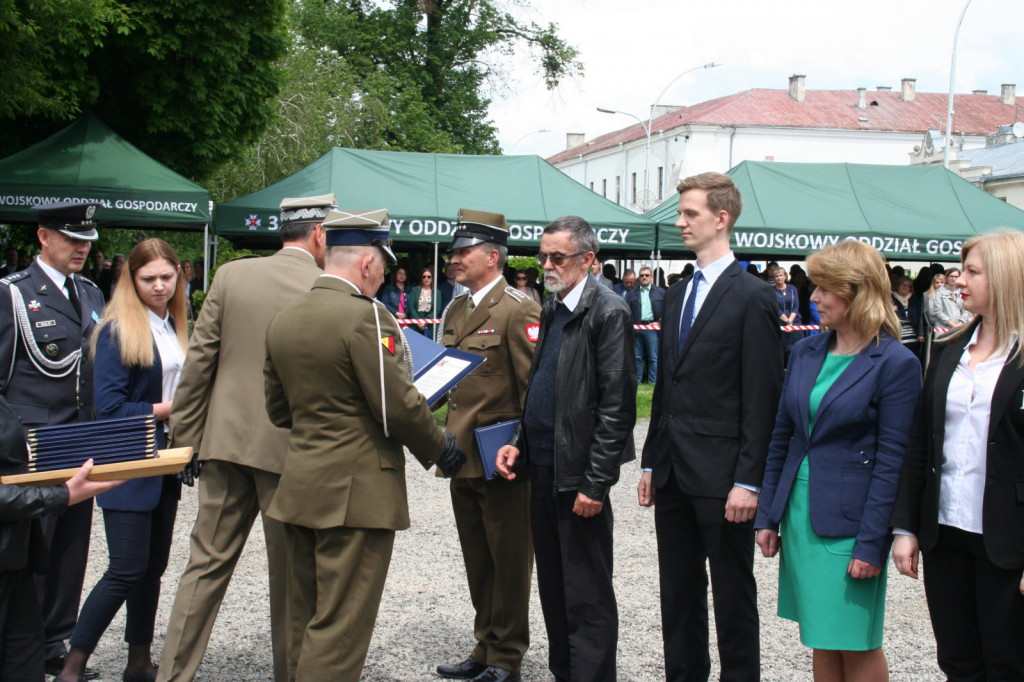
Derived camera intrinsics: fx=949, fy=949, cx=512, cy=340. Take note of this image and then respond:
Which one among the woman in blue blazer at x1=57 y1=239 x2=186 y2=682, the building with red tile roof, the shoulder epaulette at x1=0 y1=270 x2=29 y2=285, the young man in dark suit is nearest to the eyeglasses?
the young man in dark suit

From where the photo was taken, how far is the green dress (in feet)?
10.5

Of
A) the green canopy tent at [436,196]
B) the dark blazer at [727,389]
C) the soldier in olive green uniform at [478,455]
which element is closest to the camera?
the dark blazer at [727,389]

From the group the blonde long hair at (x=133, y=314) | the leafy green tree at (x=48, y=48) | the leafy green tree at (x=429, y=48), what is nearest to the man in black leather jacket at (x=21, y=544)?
the blonde long hair at (x=133, y=314)

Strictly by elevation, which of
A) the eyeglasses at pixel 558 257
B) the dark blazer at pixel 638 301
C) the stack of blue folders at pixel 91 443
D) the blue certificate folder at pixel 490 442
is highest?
the dark blazer at pixel 638 301

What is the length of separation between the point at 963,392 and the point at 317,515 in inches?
86.6

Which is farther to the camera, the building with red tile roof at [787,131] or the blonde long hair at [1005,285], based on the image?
the building with red tile roof at [787,131]

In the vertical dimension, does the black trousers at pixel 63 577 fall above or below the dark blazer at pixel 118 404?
below

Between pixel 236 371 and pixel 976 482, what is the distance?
9.21 feet

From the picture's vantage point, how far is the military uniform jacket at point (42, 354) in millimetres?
4105

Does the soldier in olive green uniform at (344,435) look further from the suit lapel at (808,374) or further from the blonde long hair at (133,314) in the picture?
the suit lapel at (808,374)

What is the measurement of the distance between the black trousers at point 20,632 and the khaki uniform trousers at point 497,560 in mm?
1921

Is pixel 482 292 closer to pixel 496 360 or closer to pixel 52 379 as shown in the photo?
pixel 496 360

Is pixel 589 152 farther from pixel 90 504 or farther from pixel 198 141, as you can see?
pixel 90 504

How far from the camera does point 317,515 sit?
132 inches
